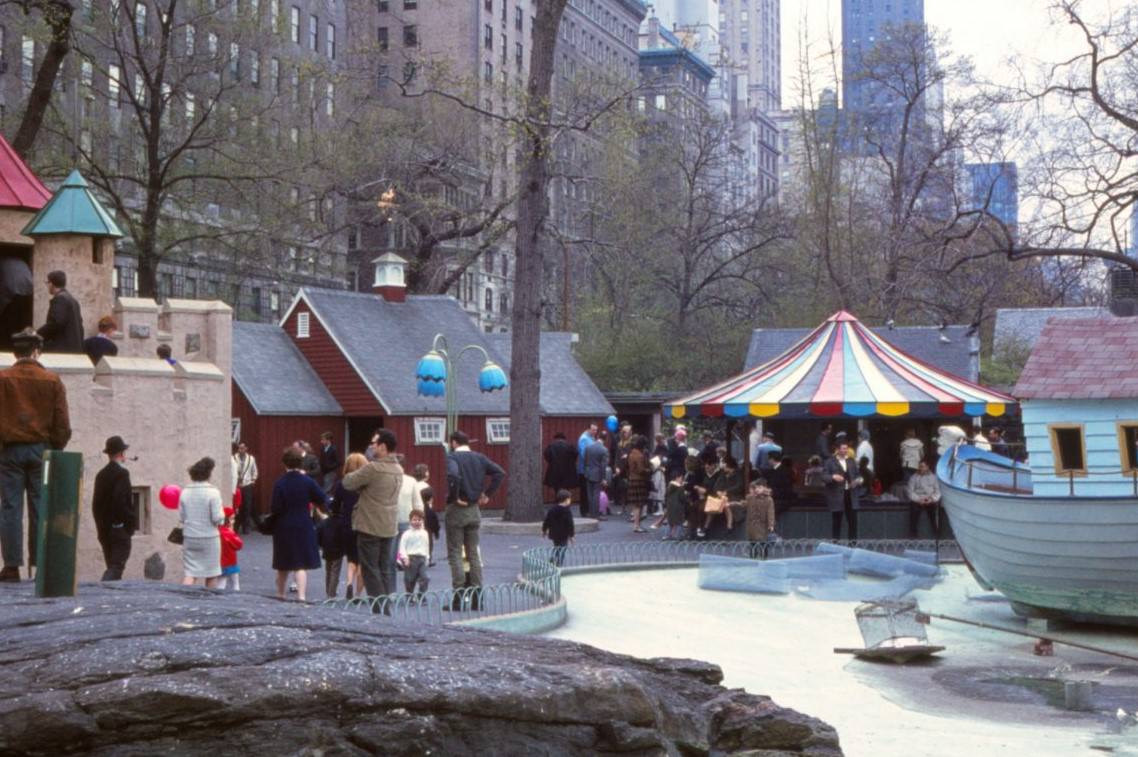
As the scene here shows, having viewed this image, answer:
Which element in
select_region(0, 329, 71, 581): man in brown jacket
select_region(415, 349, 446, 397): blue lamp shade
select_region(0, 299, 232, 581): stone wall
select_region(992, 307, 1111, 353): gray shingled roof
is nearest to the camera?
select_region(0, 329, 71, 581): man in brown jacket

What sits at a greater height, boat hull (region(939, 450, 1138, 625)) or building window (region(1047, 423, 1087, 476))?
building window (region(1047, 423, 1087, 476))

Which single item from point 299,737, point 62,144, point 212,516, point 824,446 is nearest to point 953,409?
point 824,446

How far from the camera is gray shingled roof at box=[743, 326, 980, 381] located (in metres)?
42.6

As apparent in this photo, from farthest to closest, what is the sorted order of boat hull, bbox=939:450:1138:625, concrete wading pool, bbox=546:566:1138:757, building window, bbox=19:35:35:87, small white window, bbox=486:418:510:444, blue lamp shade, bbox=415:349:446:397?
building window, bbox=19:35:35:87 < small white window, bbox=486:418:510:444 < blue lamp shade, bbox=415:349:446:397 < boat hull, bbox=939:450:1138:625 < concrete wading pool, bbox=546:566:1138:757

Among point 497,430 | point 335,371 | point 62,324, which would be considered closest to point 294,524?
point 62,324

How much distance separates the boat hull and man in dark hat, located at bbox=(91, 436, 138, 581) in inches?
450

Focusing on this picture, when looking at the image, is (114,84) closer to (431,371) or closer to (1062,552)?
(431,371)

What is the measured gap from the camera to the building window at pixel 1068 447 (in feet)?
72.3

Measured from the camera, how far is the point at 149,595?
9664mm

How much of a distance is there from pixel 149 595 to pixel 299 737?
2.49 meters

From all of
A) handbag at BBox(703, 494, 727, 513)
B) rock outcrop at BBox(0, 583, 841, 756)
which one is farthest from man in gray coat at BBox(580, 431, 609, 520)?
rock outcrop at BBox(0, 583, 841, 756)

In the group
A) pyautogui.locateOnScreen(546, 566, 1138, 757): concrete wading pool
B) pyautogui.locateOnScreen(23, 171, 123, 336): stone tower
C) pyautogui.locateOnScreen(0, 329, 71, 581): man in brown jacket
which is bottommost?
pyautogui.locateOnScreen(546, 566, 1138, 757): concrete wading pool

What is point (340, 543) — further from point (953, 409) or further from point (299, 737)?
point (953, 409)

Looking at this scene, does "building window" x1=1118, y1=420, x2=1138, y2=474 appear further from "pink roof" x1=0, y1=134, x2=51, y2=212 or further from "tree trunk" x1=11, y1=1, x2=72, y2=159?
"tree trunk" x1=11, y1=1, x2=72, y2=159
